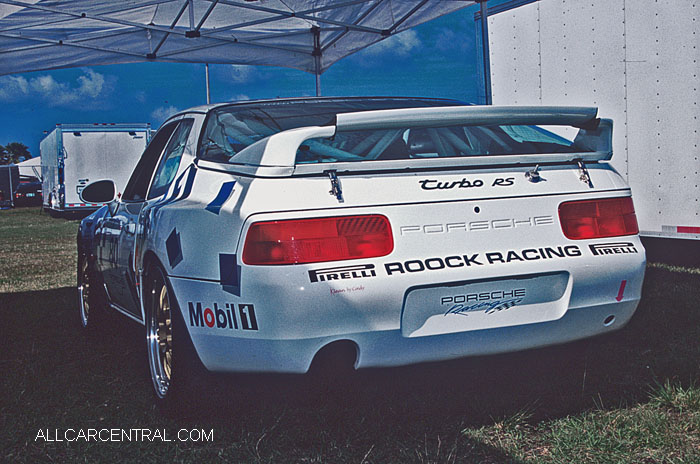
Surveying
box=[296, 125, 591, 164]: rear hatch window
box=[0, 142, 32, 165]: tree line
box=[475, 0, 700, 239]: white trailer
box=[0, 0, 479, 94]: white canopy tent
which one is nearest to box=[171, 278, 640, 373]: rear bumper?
box=[296, 125, 591, 164]: rear hatch window

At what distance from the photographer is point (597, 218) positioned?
112 inches

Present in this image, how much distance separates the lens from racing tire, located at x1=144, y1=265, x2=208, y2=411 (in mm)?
2830

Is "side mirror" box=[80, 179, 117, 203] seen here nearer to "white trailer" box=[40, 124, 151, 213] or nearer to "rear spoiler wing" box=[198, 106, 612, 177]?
"rear spoiler wing" box=[198, 106, 612, 177]

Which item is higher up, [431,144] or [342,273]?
[431,144]

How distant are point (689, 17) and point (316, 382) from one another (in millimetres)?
4783

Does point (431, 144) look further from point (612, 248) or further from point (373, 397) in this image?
point (373, 397)

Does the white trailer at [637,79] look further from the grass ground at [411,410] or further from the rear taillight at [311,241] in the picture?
the rear taillight at [311,241]

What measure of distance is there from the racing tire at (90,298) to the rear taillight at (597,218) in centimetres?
293

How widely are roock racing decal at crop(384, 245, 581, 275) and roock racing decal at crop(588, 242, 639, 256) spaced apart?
0.08m

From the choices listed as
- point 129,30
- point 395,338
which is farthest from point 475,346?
point 129,30

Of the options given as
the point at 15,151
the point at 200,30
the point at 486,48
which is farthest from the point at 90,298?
the point at 15,151

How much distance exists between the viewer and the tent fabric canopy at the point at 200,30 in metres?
8.55

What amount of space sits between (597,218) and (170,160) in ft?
6.51

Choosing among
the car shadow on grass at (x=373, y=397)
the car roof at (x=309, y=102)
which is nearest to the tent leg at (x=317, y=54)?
the car roof at (x=309, y=102)
